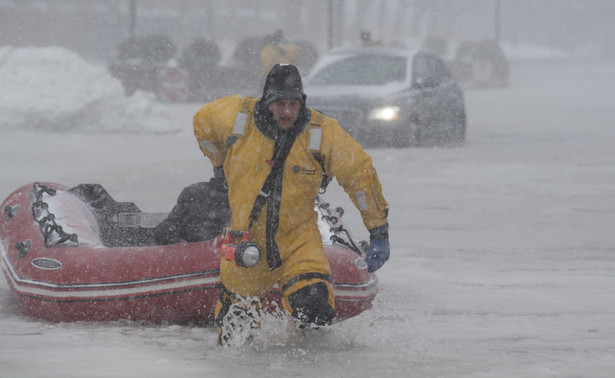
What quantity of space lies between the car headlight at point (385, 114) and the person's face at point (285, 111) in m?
10.2

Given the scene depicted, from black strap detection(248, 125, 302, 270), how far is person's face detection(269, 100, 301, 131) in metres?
0.05

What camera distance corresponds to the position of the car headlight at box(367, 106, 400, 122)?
48.8 feet

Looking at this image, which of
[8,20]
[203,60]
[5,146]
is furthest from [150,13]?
[5,146]

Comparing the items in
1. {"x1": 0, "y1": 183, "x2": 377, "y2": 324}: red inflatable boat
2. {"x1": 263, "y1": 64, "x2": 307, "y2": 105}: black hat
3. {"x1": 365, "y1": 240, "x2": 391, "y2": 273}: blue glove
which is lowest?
{"x1": 0, "y1": 183, "x2": 377, "y2": 324}: red inflatable boat

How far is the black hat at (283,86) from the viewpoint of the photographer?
15.0ft

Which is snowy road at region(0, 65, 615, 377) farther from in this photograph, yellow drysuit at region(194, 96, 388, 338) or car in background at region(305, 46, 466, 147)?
car in background at region(305, 46, 466, 147)

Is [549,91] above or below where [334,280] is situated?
below

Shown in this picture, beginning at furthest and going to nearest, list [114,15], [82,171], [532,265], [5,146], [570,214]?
[114,15], [5,146], [82,171], [570,214], [532,265]

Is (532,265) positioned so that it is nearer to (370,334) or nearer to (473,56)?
(370,334)

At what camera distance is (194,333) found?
5.29m

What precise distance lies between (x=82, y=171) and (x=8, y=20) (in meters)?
44.6

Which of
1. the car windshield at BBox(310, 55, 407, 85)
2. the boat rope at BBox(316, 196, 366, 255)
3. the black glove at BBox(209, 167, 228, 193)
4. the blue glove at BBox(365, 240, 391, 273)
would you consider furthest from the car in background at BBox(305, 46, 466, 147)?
the blue glove at BBox(365, 240, 391, 273)

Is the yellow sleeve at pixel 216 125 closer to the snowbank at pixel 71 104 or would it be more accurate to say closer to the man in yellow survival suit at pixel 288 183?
the man in yellow survival suit at pixel 288 183

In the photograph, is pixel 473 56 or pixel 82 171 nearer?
pixel 82 171
